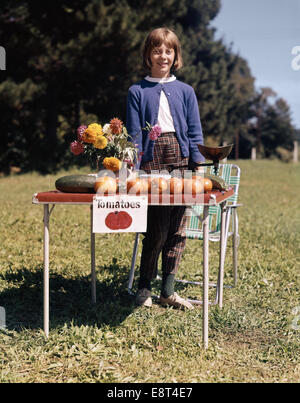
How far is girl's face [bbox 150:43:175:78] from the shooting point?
330 cm

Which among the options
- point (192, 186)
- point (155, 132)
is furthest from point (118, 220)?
point (155, 132)

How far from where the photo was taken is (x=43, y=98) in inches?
677

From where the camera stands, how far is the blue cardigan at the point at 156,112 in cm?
341

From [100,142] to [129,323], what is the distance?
4.47 ft

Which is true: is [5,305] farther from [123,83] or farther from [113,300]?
[123,83]

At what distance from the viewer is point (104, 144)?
2.88 m

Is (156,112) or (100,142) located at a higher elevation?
(156,112)

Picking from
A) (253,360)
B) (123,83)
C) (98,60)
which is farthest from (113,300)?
(123,83)

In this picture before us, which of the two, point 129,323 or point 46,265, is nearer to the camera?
point 46,265

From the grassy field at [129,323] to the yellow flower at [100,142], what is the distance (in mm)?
1274

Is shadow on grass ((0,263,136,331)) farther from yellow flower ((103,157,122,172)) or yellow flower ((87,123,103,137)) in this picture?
yellow flower ((87,123,103,137))

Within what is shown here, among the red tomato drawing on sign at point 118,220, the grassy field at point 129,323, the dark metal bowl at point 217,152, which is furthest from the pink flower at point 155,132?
the grassy field at point 129,323

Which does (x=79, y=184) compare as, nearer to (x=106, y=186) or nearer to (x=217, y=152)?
(x=106, y=186)

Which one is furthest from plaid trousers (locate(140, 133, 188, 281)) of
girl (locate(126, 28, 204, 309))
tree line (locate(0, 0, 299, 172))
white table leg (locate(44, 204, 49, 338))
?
tree line (locate(0, 0, 299, 172))
